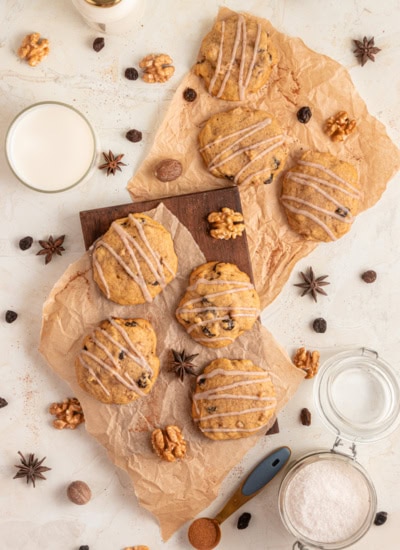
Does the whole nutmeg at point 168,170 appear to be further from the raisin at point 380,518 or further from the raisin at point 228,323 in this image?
the raisin at point 380,518

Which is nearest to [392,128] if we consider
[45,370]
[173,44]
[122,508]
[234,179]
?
[234,179]

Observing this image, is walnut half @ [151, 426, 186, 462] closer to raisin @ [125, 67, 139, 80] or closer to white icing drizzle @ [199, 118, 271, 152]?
white icing drizzle @ [199, 118, 271, 152]

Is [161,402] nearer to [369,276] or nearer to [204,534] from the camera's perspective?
[204,534]

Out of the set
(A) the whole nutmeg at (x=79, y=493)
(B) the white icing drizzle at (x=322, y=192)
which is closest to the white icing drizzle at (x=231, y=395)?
(A) the whole nutmeg at (x=79, y=493)

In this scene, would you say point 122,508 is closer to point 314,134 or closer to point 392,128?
point 314,134

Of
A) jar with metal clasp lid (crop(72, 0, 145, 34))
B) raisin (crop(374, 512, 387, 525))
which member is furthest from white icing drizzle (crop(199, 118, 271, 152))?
raisin (crop(374, 512, 387, 525))

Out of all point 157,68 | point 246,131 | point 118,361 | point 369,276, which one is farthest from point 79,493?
point 157,68
